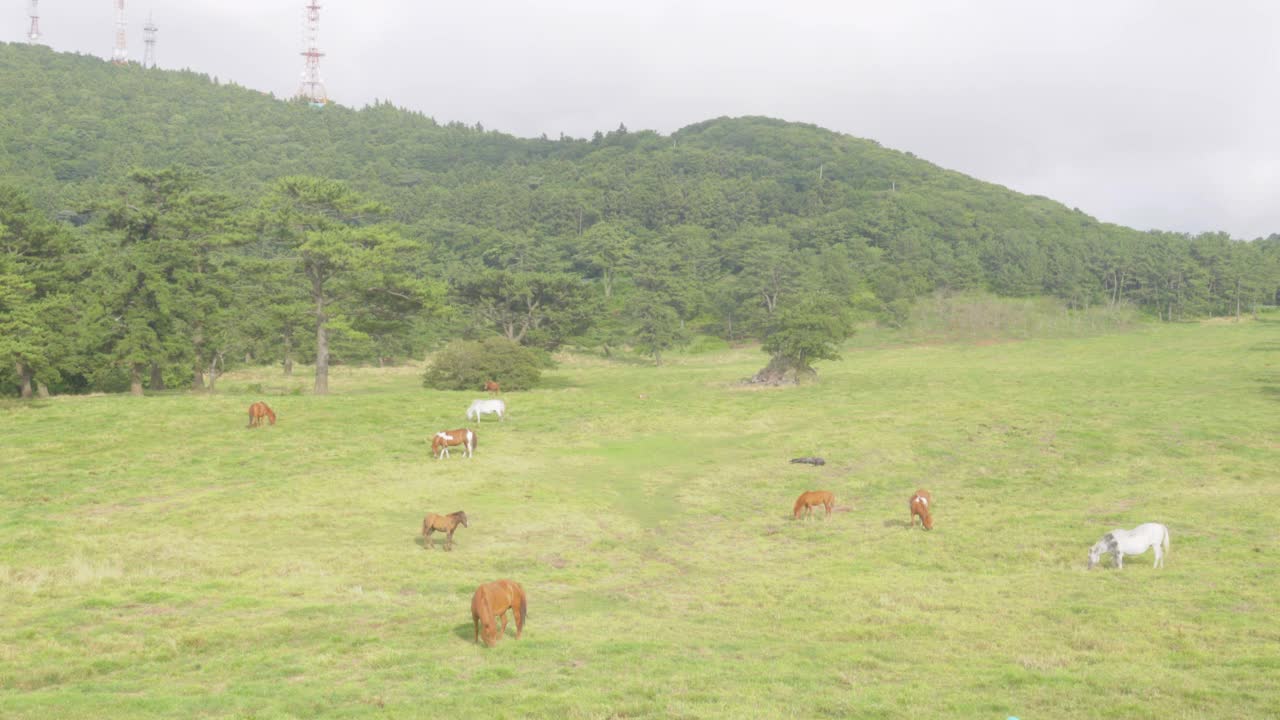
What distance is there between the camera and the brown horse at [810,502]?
22.5 metres

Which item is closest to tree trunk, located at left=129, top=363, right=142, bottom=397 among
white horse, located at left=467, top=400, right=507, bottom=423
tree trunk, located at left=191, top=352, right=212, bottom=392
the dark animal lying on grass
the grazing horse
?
tree trunk, located at left=191, top=352, right=212, bottom=392

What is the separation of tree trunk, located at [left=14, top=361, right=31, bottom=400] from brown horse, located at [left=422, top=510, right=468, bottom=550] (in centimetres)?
2906

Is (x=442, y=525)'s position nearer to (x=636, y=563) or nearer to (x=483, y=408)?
(x=636, y=563)

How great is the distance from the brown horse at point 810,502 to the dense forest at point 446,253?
2934 centimetres

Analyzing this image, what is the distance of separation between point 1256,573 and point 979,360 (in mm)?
53377

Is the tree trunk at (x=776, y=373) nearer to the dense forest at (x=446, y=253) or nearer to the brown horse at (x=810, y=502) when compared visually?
the dense forest at (x=446, y=253)

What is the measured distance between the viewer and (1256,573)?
1567cm

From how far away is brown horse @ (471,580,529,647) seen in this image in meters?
12.2

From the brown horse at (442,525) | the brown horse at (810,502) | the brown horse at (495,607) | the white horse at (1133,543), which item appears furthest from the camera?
the brown horse at (810,502)

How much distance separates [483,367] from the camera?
4903 cm

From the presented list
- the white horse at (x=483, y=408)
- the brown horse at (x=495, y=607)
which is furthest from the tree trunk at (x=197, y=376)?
the brown horse at (x=495, y=607)

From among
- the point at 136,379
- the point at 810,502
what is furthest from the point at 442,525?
the point at 136,379

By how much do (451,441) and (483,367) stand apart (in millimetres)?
21125

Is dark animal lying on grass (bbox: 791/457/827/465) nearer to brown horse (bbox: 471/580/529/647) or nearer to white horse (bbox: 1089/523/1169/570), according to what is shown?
white horse (bbox: 1089/523/1169/570)
